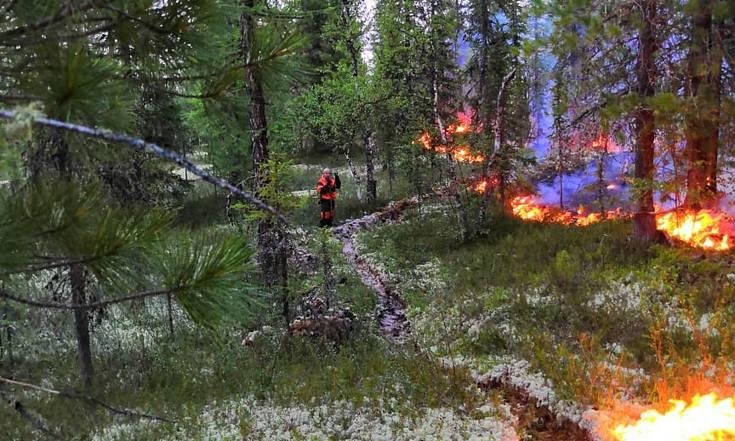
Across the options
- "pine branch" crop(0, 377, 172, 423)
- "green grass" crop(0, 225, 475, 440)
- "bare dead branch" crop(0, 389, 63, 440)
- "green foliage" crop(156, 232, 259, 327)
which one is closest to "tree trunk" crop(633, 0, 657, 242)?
"green grass" crop(0, 225, 475, 440)

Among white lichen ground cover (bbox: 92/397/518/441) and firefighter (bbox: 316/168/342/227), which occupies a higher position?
firefighter (bbox: 316/168/342/227)

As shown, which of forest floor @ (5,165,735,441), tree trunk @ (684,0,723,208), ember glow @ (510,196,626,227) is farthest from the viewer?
ember glow @ (510,196,626,227)

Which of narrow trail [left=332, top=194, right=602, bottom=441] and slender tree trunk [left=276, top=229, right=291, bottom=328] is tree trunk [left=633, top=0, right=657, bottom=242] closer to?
narrow trail [left=332, top=194, right=602, bottom=441]

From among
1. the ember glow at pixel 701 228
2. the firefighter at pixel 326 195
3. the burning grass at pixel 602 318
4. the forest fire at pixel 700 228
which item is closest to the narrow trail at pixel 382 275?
the burning grass at pixel 602 318

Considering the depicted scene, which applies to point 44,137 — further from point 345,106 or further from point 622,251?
point 345,106

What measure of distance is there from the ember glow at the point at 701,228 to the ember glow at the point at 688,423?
632 centimetres

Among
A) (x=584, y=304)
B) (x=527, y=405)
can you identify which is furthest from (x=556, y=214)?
(x=527, y=405)

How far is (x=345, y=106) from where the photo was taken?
79.3 feet

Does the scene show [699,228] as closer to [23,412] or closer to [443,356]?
[443,356]

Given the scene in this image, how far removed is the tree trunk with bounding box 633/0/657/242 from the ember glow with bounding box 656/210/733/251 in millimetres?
578

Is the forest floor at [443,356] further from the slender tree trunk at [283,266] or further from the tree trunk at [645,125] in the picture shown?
the tree trunk at [645,125]

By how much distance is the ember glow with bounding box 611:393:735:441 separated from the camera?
19.2ft

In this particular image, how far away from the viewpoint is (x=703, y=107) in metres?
9.84

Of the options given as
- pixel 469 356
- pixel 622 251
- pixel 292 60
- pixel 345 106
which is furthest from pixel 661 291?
pixel 345 106
